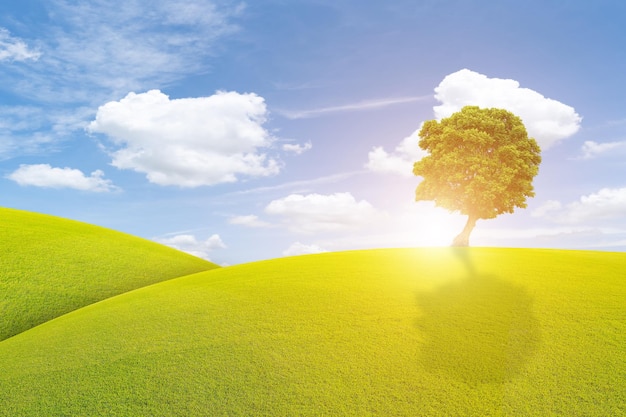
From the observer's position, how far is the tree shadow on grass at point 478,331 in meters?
11.0

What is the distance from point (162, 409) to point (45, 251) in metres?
20.7

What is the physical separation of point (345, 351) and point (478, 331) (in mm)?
4190

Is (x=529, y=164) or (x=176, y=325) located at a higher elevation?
(x=529, y=164)

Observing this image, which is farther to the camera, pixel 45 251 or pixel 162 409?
pixel 45 251

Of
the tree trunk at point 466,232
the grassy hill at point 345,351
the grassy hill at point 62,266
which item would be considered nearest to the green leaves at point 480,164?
the tree trunk at point 466,232

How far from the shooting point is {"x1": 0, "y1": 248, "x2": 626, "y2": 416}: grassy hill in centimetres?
1011

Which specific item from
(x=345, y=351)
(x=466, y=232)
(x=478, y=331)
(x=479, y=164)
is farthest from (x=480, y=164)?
(x=345, y=351)

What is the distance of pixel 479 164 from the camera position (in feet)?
126

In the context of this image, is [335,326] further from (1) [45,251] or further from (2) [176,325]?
Answer: (1) [45,251]

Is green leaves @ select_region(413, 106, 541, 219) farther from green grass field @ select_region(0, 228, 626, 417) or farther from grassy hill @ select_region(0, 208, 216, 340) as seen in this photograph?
grassy hill @ select_region(0, 208, 216, 340)

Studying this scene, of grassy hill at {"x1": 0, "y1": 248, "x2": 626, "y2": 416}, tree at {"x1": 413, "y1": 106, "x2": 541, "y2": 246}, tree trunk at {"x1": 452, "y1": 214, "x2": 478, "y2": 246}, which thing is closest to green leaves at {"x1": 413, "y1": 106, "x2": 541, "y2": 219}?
tree at {"x1": 413, "y1": 106, "x2": 541, "y2": 246}

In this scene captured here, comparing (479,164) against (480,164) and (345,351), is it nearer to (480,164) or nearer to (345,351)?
(480,164)

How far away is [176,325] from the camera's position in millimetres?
15000

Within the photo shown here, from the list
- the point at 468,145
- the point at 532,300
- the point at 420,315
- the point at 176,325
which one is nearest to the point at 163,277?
the point at 176,325
